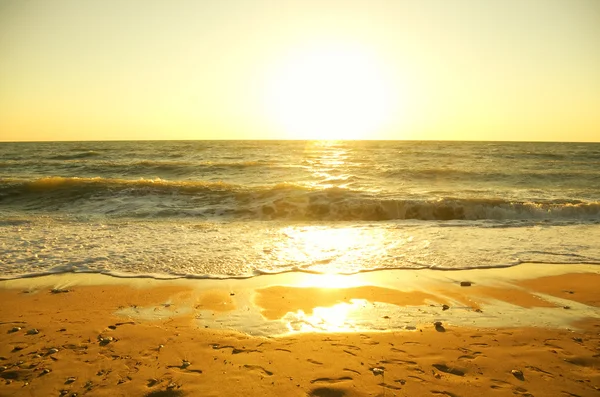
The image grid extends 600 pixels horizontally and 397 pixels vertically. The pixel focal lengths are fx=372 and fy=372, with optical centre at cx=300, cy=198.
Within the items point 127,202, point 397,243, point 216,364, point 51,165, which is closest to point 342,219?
point 397,243

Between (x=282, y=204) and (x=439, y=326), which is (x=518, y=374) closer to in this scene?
(x=439, y=326)

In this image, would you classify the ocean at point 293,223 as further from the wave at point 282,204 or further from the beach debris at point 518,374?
the beach debris at point 518,374

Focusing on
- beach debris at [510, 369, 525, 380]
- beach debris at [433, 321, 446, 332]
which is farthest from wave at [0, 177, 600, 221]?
beach debris at [510, 369, 525, 380]

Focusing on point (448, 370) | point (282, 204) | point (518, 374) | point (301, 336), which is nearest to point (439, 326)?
point (448, 370)

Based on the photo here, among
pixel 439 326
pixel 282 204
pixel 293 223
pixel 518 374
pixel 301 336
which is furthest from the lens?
pixel 282 204

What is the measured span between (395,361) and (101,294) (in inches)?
192

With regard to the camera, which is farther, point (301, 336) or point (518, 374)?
point (301, 336)

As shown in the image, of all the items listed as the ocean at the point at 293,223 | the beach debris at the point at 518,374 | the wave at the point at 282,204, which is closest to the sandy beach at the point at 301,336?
the beach debris at the point at 518,374

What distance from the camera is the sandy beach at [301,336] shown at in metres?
3.72

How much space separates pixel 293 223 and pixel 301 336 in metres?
8.68

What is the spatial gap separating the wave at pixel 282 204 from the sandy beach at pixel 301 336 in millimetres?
8211

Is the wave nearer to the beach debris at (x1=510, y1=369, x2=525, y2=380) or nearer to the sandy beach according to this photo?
the sandy beach

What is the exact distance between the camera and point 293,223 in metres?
13.4

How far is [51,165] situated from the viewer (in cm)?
3250
